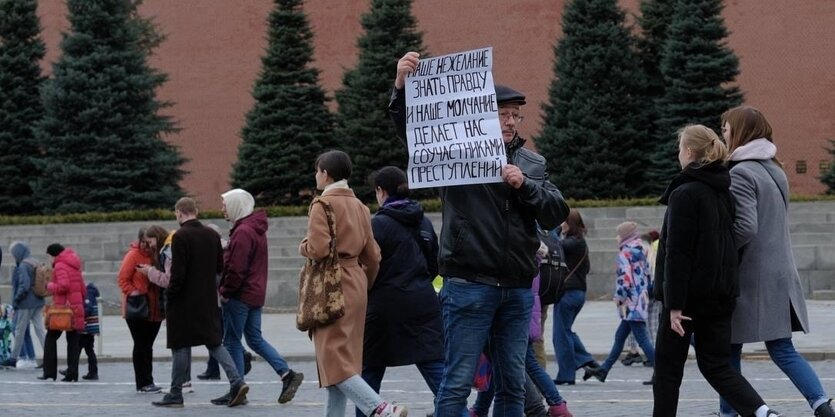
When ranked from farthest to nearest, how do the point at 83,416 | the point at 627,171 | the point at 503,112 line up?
the point at 627,171 < the point at 83,416 < the point at 503,112

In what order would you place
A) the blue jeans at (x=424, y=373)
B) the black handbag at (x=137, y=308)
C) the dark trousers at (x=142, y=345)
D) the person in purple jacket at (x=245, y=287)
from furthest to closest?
the dark trousers at (x=142, y=345) → the black handbag at (x=137, y=308) → the person in purple jacket at (x=245, y=287) → the blue jeans at (x=424, y=373)

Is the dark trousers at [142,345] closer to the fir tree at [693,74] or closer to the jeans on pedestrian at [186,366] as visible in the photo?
the jeans on pedestrian at [186,366]

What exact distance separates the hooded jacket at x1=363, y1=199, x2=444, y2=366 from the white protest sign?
145cm

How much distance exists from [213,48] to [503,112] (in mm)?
37115

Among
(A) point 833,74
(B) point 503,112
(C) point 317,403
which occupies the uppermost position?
(A) point 833,74

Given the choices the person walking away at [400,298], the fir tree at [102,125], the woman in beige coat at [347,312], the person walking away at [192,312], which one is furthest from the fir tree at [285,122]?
the woman in beige coat at [347,312]

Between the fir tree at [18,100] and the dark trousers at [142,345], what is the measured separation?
24.8 metres

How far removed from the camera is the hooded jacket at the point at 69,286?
14.4 metres

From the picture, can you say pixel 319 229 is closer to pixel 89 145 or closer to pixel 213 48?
pixel 89 145

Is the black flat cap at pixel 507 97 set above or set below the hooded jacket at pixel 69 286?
above

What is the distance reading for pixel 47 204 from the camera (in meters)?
35.2

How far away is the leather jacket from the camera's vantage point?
6.59m

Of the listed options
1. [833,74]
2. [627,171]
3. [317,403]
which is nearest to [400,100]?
[317,403]

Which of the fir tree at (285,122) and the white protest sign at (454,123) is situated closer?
the white protest sign at (454,123)
